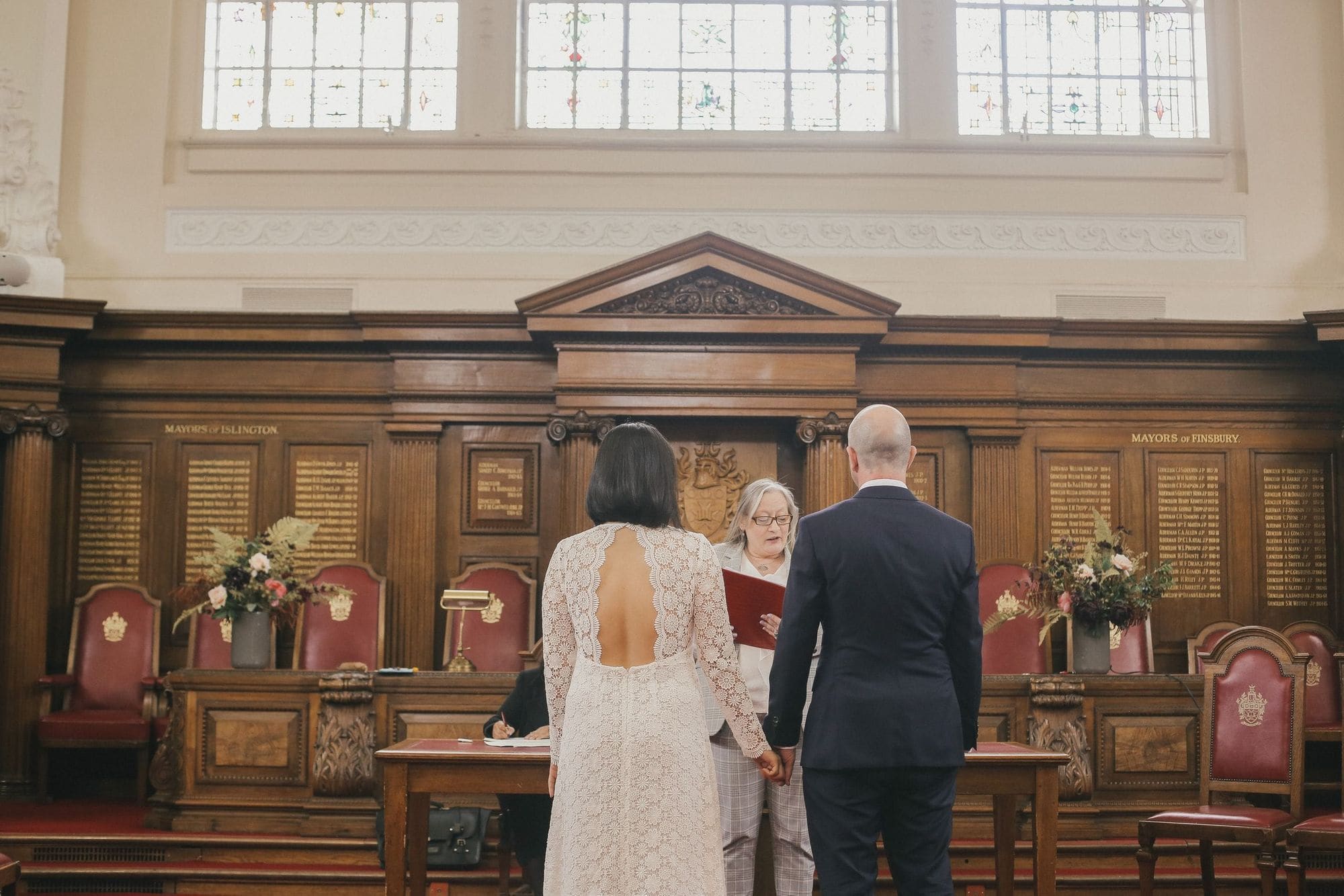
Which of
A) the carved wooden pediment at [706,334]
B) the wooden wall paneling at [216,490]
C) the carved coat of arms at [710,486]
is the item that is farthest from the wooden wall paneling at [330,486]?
the carved coat of arms at [710,486]

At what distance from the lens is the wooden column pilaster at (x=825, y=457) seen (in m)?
8.40

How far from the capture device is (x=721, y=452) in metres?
8.89

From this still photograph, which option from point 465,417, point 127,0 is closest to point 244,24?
point 127,0

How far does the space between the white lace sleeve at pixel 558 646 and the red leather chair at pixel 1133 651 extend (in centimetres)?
531

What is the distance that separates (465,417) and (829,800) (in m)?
5.96

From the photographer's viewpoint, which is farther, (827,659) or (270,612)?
(270,612)

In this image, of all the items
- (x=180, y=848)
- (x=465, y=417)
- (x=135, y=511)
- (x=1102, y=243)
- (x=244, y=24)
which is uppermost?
(x=244, y=24)

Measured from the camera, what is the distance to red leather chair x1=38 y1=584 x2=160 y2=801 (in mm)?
7887

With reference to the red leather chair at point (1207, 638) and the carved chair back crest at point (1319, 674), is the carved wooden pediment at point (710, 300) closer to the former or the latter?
the red leather chair at point (1207, 638)

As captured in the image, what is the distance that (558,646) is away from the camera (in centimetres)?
347

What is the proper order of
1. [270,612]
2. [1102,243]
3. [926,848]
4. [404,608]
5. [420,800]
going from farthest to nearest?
[1102,243] → [404,608] → [270,612] → [420,800] → [926,848]

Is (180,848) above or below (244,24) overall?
below

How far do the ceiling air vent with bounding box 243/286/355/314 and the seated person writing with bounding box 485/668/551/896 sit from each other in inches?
192

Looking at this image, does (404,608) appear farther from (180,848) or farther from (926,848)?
(926,848)
